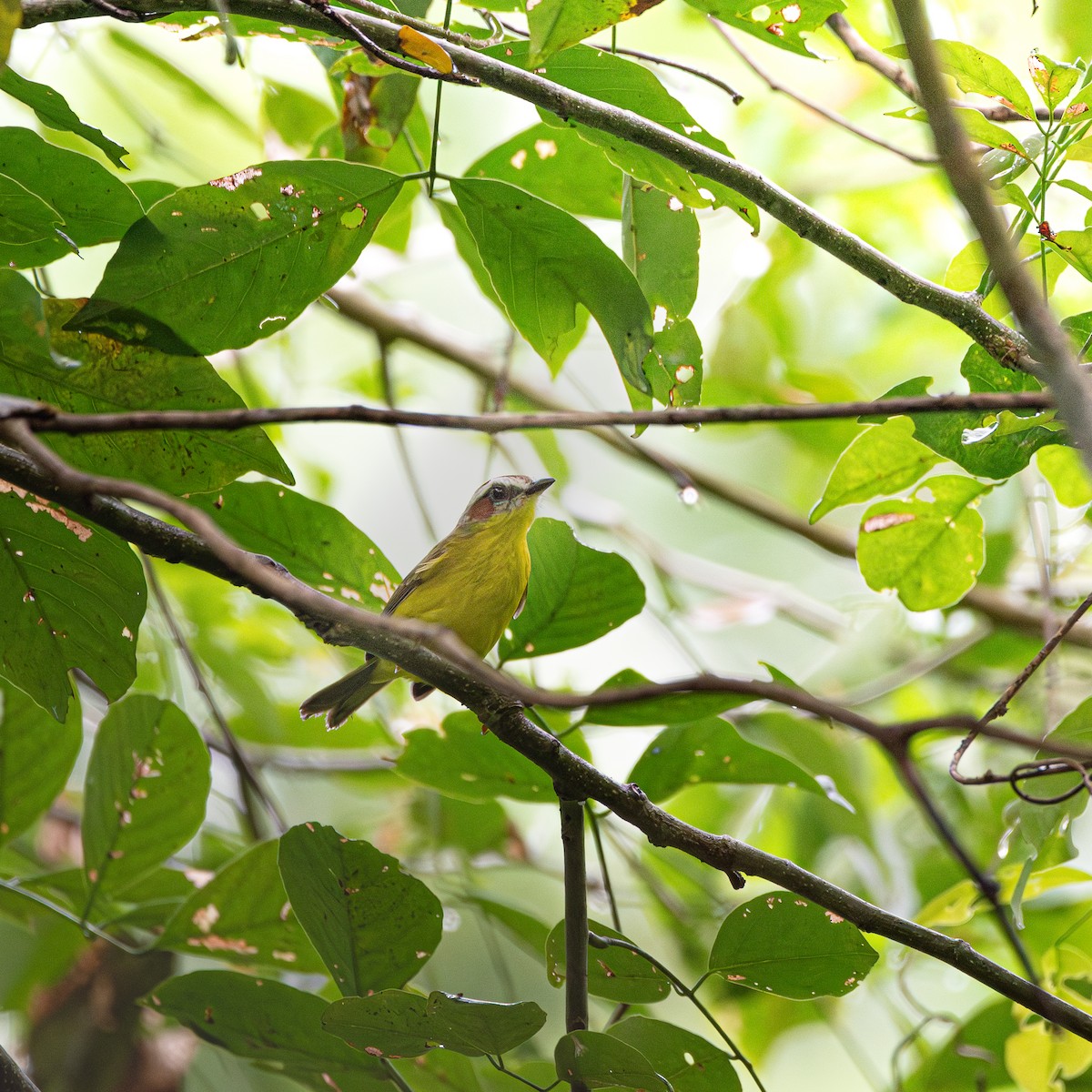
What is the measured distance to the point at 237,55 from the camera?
117 centimetres

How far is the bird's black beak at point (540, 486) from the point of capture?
118 inches

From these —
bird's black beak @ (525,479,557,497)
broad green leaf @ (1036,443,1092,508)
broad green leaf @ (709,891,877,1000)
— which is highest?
bird's black beak @ (525,479,557,497)

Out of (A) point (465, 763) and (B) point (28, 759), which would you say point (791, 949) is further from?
(B) point (28, 759)

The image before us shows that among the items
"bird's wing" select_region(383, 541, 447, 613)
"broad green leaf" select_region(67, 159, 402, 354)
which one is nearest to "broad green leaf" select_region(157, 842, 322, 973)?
"broad green leaf" select_region(67, 159, 402, 354)

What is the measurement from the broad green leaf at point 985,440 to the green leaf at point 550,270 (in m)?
0.37

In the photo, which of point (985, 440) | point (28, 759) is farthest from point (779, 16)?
point (28, 759)

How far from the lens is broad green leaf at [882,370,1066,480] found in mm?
1426

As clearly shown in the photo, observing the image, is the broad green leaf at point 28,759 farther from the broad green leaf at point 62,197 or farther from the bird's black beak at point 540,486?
the bird's black beak at point 540,486

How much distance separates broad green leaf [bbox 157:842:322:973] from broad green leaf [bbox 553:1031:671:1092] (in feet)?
1.93

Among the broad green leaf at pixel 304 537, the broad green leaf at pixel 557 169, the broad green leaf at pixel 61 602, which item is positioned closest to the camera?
the broad green leaf at pixel 61 602

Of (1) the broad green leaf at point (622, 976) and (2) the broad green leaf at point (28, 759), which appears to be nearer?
(1) the broad green leaf at point (622, 976)

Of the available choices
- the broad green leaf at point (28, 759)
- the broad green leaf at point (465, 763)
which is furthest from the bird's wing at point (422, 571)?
the broad green leaf at point (465, 763)

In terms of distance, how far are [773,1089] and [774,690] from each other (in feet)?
8.70

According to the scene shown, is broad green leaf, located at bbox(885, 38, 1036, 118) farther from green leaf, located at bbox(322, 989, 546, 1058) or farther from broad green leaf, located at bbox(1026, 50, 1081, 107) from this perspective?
green leaf, located at bbox(322, 989, 546, 1058)
